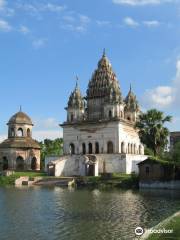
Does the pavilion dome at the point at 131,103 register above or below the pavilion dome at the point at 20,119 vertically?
above

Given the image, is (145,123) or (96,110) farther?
(96,110)

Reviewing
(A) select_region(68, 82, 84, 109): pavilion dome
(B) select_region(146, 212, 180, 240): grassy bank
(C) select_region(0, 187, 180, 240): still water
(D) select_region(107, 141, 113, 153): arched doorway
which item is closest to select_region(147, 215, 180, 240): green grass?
(B) select_region(146, 212, 180, 240): grassy bank

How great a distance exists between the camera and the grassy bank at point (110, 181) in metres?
46.3

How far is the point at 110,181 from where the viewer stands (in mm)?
47750

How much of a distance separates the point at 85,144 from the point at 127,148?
6.84 meters

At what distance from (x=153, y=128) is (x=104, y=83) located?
16.8 metres

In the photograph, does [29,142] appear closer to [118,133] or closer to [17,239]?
[118,133]

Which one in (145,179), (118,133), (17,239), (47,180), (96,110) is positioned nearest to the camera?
(17,239)

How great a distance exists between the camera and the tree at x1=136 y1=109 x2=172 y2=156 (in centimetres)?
5466

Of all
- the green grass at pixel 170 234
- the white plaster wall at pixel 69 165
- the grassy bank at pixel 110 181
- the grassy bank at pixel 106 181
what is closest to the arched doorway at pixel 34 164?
the white plaster wall at pixel 69 165

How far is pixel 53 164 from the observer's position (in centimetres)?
5897

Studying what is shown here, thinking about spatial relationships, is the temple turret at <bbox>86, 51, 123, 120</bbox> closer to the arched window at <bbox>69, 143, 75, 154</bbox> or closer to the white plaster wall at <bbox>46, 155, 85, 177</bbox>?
the arched window at <bbox>69, 143, 75, 154</bbox>

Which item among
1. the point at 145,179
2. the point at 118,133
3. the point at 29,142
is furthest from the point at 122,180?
the point at 29,142

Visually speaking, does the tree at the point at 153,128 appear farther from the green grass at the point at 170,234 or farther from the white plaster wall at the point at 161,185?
the green grass at the point at 170,234
